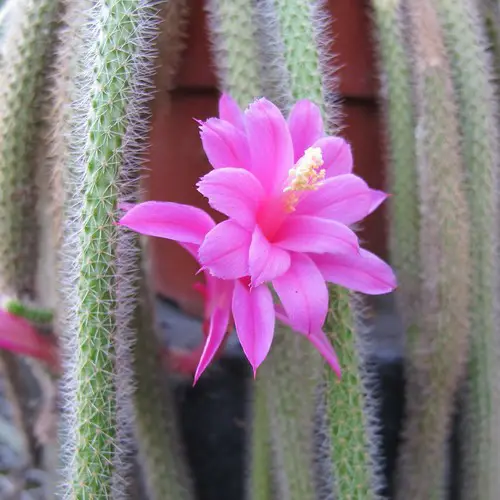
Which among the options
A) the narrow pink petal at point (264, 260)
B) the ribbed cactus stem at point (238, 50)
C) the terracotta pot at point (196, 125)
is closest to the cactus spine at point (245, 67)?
the ribbed cactus stem at point (238, 50)

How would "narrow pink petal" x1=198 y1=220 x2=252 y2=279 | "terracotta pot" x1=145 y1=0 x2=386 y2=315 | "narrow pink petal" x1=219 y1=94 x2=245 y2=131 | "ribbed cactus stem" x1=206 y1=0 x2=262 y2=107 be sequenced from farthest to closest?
1. "terracotta pot" x1=145 y1=0 x2=386 y2=315
2. "ribbed cactus stem" x1=206 y1=0 x2=262 y2=107
3. "narrow pink petal" x1=219 y1=94 x2=245 y2=131
4. "narrow pink petal" x1=198 y1=220 x2=252 y2=279

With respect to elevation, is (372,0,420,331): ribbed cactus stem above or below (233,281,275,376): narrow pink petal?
above

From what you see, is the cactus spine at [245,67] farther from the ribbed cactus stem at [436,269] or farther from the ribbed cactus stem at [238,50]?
the ribbed cactus stem at [436,269]

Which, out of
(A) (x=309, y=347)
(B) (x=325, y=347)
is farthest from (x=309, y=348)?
(B) (x=325, y=347)

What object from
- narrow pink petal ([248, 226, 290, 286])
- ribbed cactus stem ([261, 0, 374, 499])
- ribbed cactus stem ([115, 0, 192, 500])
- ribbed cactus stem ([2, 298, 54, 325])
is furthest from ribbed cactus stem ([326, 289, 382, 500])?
ribbed cactus stem ([2, 298, 54, 325])

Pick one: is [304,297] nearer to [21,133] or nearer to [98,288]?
[98,288]

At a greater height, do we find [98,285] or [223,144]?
[223,144]

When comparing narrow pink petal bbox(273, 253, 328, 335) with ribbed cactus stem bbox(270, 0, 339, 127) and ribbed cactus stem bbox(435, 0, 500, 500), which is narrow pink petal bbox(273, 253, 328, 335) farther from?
ribbed cactus stem bbox(435, 0, 500, 500)
